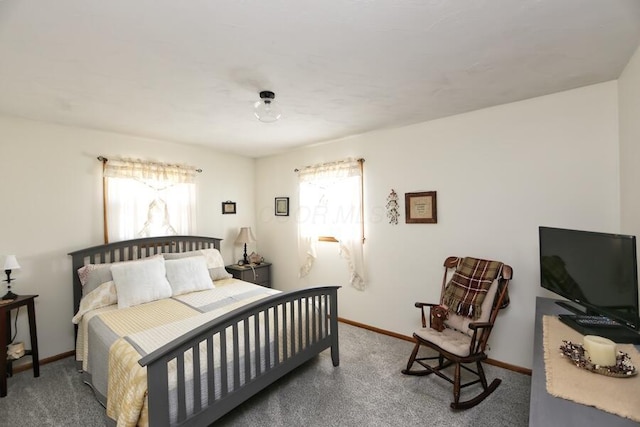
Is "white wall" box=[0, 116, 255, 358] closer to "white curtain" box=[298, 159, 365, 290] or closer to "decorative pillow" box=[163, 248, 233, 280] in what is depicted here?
"decorative pillow" box=[163, 248, 233, 280]

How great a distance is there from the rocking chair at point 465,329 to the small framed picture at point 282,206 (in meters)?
2.51

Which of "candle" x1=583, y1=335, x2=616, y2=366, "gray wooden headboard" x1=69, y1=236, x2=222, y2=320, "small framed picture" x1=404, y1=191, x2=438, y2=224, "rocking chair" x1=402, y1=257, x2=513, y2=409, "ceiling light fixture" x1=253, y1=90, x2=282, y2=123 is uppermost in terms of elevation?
"ceiling light fixture" x1=253, y1=90, x2=282, y2=123

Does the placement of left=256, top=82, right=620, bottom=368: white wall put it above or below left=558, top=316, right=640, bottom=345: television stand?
above

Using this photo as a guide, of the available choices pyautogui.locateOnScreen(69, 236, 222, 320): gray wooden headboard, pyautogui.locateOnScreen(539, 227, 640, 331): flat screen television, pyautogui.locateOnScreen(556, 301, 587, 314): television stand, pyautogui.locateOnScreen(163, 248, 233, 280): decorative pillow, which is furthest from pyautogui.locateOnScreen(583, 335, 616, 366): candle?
pyautogui.locateOnScreen(69, 236, 222, 320): gray wooden headboard

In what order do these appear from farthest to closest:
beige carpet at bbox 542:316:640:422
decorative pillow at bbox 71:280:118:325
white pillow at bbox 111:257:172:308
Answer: white pillow at bbox 111:257:172:308 → decorative pillow at bbox 71:280:118:325 → beige carpet at bbox 542:316:640:422

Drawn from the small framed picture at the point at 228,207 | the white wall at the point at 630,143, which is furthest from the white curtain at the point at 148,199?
the white wall at the point at 630,143

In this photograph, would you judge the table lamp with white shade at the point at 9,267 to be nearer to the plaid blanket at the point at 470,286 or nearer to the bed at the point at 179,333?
the bed at the point at 179,333

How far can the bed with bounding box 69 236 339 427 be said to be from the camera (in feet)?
5.49

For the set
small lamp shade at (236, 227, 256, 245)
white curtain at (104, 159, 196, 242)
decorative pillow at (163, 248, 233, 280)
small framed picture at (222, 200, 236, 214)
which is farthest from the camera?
small framed picture at (222, 200, 236, 214)

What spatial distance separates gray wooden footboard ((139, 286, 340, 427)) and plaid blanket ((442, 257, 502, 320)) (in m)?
1.10

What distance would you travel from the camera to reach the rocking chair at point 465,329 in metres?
2.19

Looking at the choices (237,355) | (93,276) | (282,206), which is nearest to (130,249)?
(93,276)

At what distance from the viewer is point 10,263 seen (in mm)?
2529

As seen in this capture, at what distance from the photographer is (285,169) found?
4520 millimetres
